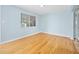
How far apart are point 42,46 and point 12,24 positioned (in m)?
0.60

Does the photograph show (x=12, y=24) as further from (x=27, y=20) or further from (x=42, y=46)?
(x=42, y=46)

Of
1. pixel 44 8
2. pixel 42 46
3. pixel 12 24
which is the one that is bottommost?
pixel 42 46

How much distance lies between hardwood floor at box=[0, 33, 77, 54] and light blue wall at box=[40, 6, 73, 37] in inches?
3.9

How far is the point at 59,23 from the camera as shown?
193cm

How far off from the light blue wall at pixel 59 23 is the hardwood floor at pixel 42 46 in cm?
10

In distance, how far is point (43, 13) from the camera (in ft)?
6.26

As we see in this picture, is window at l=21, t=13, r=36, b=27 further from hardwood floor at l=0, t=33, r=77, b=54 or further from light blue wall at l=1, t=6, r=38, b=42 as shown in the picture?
hardwood floor at l=0, t=33, r=77, b=54

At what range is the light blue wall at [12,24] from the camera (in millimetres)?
1792

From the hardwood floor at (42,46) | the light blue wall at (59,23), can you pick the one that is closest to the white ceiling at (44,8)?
the light blue wall at (59,23)

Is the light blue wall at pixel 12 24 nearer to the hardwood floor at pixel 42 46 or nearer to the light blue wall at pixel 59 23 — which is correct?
the hardwood floor at pixel 42 46

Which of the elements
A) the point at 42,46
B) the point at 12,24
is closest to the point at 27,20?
the point at 12,24
